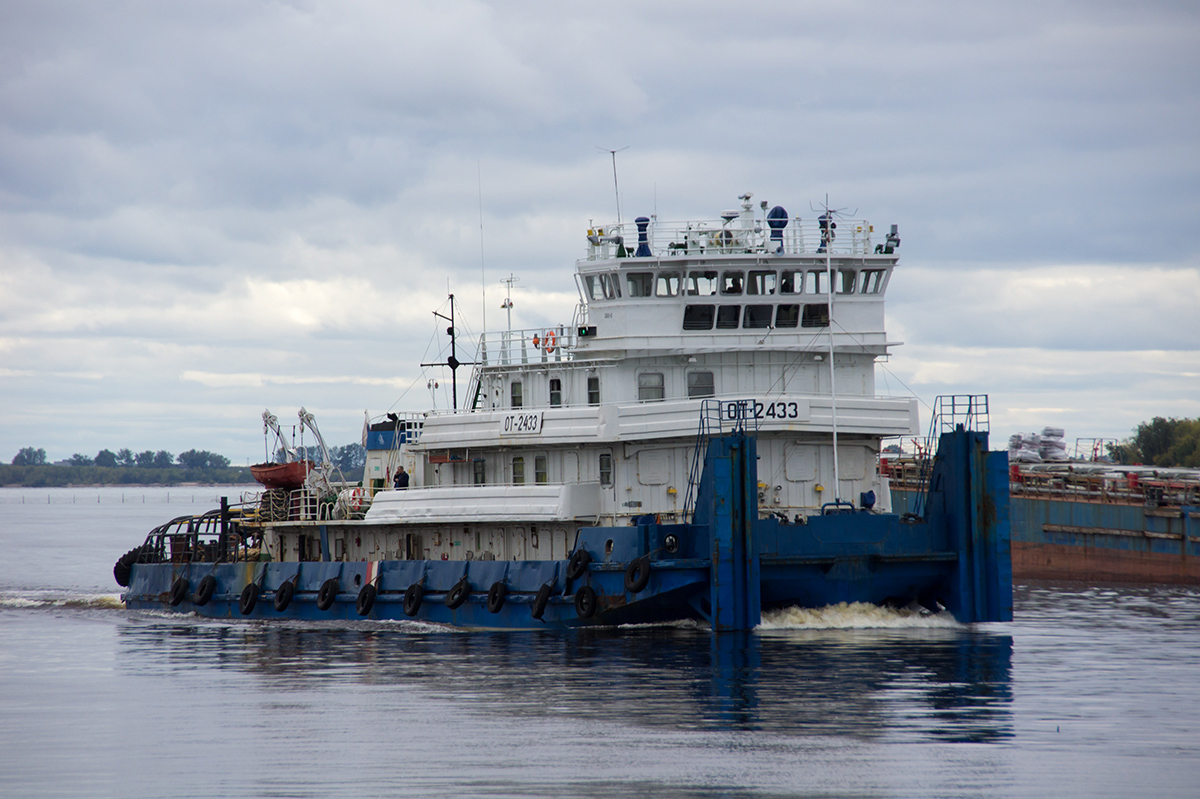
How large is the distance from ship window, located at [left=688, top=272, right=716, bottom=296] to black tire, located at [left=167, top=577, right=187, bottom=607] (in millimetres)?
15928

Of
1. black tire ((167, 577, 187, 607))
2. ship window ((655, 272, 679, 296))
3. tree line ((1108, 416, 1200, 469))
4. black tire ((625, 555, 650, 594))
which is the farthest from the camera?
tree line ((1108, 416, 1200, 469))

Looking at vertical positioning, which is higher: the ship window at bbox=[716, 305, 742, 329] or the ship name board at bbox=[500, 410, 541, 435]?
the ship window at bbox=[716, 305, 742, 329]

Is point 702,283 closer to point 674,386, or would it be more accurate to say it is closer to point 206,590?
point 674,386

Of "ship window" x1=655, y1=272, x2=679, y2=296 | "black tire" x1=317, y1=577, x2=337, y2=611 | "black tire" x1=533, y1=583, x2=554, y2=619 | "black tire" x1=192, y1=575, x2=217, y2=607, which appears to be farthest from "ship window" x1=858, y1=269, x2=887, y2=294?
"black tire" x1=192, y1=575, x2=217, y2=607

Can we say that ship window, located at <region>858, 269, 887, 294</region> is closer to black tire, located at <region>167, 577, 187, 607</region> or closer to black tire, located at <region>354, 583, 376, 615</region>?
black tire, located at <region>354, 583, 376, 615</region>

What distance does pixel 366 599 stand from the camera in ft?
93.5

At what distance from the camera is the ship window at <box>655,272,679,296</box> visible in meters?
27.3

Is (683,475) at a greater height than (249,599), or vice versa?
(683,475)

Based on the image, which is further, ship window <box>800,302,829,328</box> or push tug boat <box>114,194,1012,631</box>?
ship window <box>800,302,829,328</box>

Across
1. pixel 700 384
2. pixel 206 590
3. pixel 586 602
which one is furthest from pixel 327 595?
pixel 700 384

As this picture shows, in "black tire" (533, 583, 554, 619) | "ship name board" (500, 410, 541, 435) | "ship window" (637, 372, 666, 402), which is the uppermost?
"ship window" (637, 372, 666, 402)

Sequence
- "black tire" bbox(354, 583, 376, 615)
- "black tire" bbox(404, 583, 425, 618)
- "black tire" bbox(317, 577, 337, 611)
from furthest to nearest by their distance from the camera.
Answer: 1. "black tire" bbox(317, 577, 337, 611)
2. "black tire" bbox(354, 583, 376, 615)
3. "black tire" bbox(404, 583, 425, 618)

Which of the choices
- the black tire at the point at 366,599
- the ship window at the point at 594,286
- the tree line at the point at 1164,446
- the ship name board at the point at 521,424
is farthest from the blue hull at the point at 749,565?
the tree line at the point at 1164,446

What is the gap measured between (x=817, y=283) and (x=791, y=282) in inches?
21.6
